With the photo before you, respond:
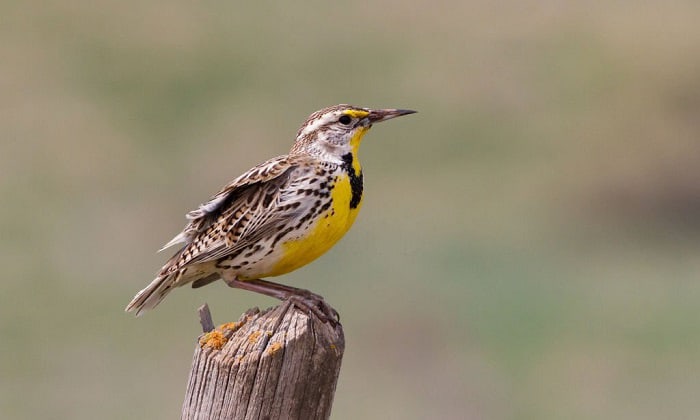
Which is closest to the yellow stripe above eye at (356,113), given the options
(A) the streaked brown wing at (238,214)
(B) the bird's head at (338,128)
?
(B) the bird's head at (338,128)

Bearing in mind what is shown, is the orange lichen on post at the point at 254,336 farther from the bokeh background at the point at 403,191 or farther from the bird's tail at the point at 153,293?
the bokeh background at the point at 403,191

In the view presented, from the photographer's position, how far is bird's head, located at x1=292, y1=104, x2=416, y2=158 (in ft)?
12.7

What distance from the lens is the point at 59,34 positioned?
507 inches

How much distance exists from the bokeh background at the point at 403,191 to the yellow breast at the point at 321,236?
11.0 feet

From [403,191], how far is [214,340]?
25.4 feet

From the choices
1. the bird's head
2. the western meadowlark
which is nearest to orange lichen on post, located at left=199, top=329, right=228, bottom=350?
the western meadowlark

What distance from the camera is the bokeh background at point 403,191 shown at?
830 cm

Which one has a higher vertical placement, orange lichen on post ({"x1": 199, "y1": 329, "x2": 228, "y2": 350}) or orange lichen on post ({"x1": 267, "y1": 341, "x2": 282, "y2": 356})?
orange lichen on post ({"x1": 267, "y1": 341, "x2": 282, "y2": 356})

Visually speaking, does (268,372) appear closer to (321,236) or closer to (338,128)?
(321,236)

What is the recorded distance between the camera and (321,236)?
145 inches

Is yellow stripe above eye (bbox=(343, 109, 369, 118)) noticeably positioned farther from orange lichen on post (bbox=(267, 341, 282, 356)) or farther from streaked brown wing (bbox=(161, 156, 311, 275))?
orange lichen on post (bbox=(267, 341, 282, 356))

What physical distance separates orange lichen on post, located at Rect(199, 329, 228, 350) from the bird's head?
81 cm

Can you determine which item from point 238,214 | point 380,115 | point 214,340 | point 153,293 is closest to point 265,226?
point 238,214

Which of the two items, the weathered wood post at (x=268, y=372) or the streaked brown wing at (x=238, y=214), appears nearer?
the weathered wood post at (x=268, y=372)
